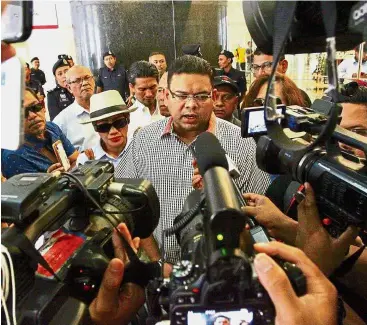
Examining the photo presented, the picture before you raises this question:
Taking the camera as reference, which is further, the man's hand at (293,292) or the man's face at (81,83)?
the man's face at (81,83)

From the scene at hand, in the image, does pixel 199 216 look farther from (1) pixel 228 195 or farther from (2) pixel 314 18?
Result: (2) pixel 314 18

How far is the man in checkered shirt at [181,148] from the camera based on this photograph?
65.0 inches

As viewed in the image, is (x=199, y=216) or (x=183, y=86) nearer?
(x=199, y=216)

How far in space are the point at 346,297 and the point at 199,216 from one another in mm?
535

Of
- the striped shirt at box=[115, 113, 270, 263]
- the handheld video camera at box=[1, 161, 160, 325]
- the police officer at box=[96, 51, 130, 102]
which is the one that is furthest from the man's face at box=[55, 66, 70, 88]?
the handheld video camera at box=[1, 161, 160, 325]

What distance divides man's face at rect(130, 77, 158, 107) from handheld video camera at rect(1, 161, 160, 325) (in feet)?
5.20

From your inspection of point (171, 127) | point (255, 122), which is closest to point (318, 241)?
point (255, 122)

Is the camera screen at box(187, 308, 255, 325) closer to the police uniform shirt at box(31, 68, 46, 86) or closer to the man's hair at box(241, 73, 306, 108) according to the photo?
the man's hair at box(241, 73, 306, 108)

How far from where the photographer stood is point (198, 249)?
0.71m

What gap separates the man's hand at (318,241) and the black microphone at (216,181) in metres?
0.21

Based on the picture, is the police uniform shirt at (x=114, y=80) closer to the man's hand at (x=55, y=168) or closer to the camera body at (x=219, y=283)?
the man's hand at (x=55, y=168)

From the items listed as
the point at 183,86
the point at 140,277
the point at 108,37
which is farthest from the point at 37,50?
the point at 140,277

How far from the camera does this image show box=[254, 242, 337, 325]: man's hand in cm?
63

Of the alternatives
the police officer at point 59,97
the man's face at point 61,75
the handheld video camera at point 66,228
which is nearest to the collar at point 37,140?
the handheld video camera at point 66,228
